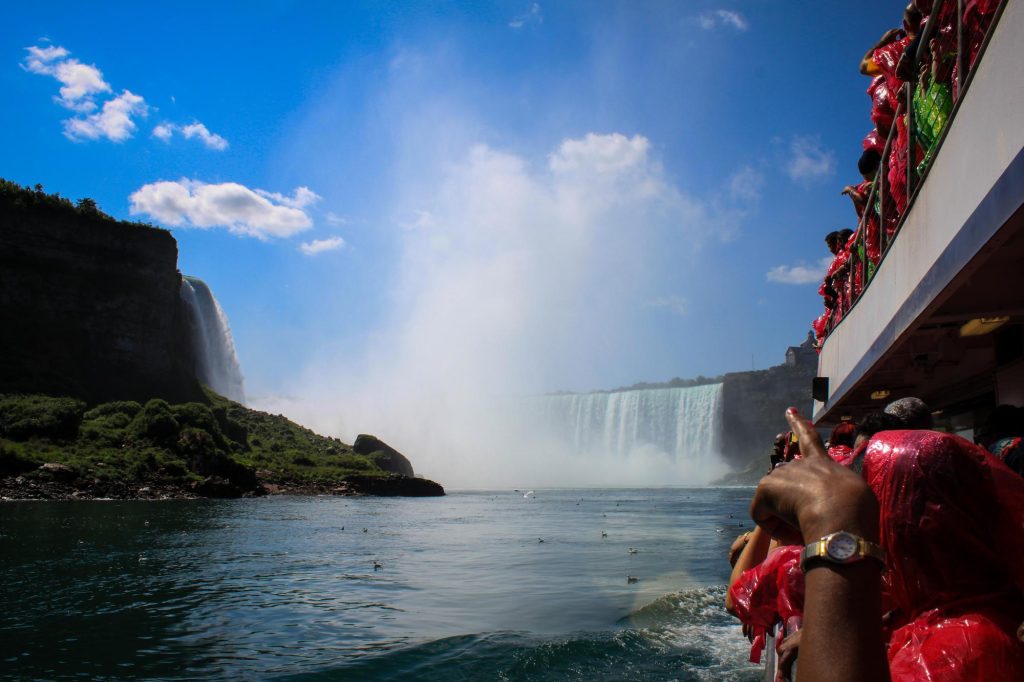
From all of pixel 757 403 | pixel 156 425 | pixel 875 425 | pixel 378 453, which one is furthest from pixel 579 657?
pixel 757 403

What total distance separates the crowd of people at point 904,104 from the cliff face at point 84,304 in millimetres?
54478

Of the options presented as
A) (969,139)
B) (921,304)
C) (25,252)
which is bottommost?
(921,304)

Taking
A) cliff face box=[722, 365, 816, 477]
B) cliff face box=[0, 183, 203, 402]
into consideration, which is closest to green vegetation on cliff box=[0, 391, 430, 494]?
cliff face box=[0, 183, 203, 402]

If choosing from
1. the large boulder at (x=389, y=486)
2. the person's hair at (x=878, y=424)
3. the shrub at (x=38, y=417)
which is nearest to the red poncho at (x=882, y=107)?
the person's hair at (x=878, y=424)

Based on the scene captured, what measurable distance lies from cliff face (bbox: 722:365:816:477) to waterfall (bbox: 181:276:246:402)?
197 ft

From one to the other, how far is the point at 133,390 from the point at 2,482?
2053 cm

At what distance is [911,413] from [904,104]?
4191 mm

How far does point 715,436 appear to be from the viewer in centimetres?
8331

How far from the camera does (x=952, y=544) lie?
1702mm

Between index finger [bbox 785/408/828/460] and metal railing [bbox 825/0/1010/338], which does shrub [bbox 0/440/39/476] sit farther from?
index finger [bbox 785/408/828/460]

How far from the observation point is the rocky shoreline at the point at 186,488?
3556 centimetres

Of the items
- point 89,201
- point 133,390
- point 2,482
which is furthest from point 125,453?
point 89,201

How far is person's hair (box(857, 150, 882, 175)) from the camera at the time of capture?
7.97 meters

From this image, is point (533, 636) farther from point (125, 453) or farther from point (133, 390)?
point (133, 390)
